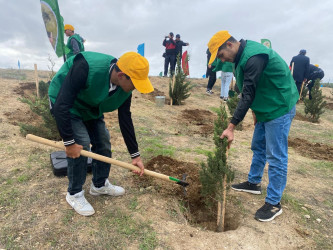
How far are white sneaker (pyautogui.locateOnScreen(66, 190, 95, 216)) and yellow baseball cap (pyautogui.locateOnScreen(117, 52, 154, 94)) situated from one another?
4.85 feet

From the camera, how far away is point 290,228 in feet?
8.63

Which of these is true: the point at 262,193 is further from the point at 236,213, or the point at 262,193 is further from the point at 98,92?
the point at 98,92

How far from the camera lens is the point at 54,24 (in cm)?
538

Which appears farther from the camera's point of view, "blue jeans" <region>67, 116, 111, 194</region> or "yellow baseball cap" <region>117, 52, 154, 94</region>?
"blue jeans" <region>67, 116, 111, 194</region>

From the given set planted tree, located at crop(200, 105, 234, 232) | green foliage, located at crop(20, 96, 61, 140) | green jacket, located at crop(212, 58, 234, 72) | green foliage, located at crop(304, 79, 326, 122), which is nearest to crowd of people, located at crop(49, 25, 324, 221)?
planted tree, located at crop(200, 105, 234, 232)

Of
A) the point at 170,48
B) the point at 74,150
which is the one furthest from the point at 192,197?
the point at 170,48

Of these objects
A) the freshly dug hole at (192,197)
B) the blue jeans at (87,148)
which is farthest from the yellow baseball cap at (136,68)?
the freshly dug hole at (192,197)

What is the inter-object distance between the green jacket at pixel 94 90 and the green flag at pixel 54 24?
3.79 metres

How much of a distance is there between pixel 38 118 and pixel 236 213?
541cm

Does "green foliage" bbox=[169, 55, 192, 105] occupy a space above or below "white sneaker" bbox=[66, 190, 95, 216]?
above

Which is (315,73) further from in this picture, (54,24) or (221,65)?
(54,24)

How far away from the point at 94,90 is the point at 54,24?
14.0ft

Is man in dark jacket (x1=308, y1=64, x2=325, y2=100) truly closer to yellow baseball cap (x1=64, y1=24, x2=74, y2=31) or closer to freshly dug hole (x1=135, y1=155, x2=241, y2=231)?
freshly dug hole (x1=135, y1=155, x2=241, y2=231)

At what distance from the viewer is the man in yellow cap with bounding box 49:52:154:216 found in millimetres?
2037
